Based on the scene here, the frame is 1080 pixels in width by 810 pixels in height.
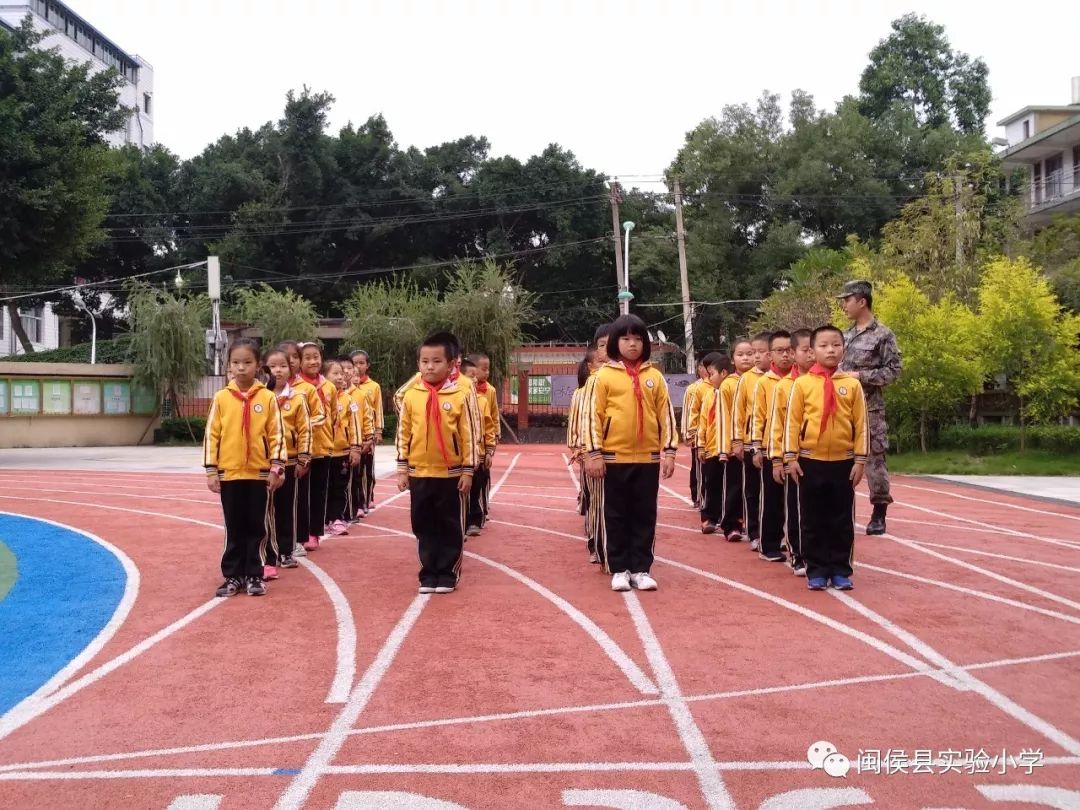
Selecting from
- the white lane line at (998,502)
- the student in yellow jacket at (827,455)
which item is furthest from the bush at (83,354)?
the student in yellow jacket at (827,455)

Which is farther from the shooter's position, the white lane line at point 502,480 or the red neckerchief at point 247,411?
the white lane line at point 502,480

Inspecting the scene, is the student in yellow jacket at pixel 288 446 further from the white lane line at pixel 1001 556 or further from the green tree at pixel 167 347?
the green tree at pixel 167 347

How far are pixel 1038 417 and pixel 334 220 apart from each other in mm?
30116

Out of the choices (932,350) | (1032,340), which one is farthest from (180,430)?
(1032,340)

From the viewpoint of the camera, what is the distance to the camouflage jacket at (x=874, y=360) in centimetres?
798

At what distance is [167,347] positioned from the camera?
91.1 ft

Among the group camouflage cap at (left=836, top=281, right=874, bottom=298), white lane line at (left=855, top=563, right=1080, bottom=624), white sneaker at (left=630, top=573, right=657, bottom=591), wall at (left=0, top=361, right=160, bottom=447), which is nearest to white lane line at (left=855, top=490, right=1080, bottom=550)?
white lane line at (left=855, top=563, right=1080, bottom=624)

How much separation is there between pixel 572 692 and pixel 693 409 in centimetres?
566

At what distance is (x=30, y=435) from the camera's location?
84.2 ft

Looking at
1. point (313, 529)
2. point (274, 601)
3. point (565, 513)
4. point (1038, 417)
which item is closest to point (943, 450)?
point (1038, 417)

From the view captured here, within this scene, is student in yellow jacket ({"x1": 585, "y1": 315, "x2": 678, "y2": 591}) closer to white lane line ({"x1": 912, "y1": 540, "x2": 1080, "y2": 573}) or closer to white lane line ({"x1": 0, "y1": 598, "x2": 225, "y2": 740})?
white lane line ({"x1": 0, "y1": 598, "x2": 225, "y2": 740})

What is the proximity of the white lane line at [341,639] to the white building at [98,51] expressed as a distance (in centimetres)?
4838

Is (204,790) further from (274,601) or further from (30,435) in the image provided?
(30,435)

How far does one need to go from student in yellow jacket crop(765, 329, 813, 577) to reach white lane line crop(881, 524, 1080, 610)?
136 centimetres
